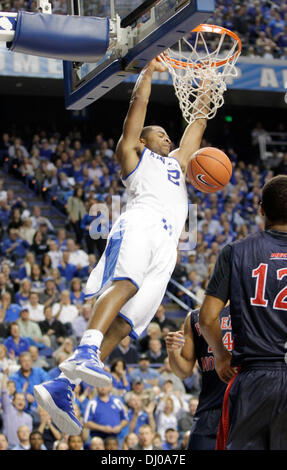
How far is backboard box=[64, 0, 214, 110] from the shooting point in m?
4.44

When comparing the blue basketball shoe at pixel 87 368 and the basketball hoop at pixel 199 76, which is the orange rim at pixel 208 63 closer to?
the basketball hoop at pixel 199 76

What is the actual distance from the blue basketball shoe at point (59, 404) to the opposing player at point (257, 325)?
949 mm

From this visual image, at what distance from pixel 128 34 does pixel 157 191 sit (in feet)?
3.47

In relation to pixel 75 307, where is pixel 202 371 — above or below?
above

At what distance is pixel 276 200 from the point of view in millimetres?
3934

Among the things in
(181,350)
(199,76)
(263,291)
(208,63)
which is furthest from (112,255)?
(208,63)

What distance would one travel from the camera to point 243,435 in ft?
12.4

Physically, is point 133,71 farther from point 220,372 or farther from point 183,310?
point 183,310

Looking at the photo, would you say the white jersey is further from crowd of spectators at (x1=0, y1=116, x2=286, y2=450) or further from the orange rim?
crowd of spectators at (x1=0, y1=116, x2=286, y2=450)

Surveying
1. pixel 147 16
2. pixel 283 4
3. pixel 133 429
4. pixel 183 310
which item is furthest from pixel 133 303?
pixel 283 4

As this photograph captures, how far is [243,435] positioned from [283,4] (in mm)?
16938

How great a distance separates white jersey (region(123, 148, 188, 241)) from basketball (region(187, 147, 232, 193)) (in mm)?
148

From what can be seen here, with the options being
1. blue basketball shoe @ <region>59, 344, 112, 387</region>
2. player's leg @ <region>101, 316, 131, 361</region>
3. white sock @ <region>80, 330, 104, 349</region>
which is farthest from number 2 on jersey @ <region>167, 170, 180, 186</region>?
blue basketball shoe @ <region>59, 344, 112, 387</region>

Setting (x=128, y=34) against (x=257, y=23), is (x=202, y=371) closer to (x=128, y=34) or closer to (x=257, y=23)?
(x=128, y=34)
